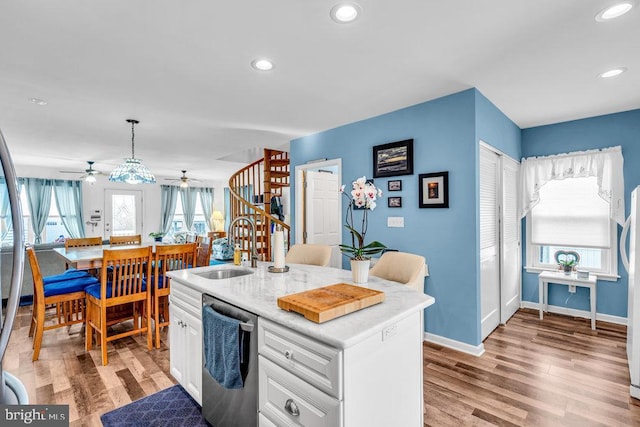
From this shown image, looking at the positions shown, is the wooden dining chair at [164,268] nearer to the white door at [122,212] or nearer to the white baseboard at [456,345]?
the white baseboard at [456,345]

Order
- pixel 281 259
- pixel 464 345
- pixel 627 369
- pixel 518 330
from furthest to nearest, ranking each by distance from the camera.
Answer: pixel 518 330 → pixel 464 345 → pixel 627 369 → pixel 281 259

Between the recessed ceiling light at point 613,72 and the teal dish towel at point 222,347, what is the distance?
346cm

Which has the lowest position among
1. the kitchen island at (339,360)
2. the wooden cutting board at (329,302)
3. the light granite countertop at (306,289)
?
the kitchen island at (339,360)

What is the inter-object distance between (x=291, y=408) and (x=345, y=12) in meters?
2.07

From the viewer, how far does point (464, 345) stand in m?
3.04

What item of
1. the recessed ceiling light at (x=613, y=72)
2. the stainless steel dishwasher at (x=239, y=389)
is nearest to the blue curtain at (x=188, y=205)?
the stainless steel dishwasher at (x=239, y=389)

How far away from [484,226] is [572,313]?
6.77ft

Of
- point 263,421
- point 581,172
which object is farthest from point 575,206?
point 263,421

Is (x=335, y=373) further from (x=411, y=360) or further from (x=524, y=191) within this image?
(x=524, y=191)

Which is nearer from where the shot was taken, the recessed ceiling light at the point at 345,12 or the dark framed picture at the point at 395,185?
the recessed ceiling light at the point at 345,12

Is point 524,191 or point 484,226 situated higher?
point 524,191

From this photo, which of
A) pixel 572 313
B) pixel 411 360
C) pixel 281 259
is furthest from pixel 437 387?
pixel 572 313

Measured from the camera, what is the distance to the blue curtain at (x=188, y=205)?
9.98 meters

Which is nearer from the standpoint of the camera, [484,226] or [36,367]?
[36,367]
